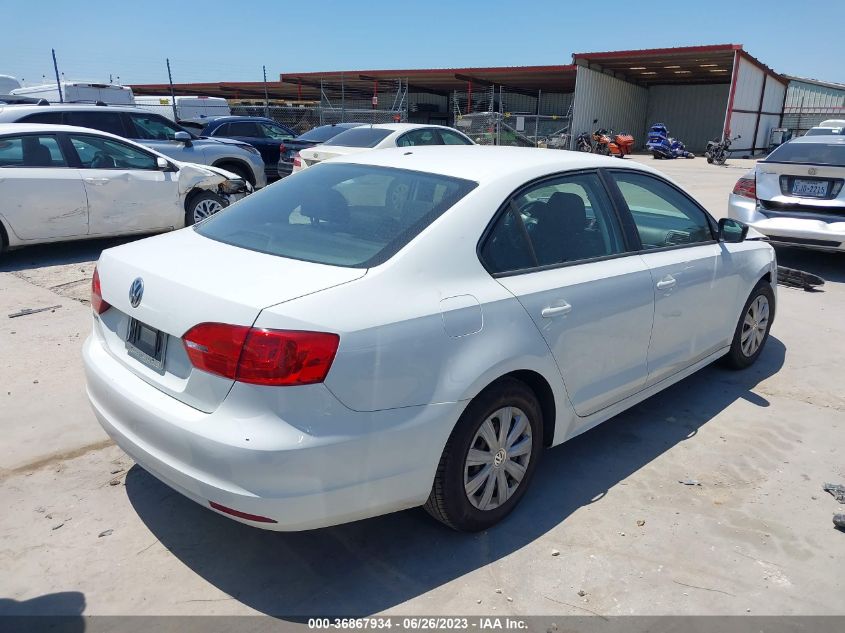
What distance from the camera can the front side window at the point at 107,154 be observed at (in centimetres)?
784

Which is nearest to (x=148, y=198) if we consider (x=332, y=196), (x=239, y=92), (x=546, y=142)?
(x=332, y=196)

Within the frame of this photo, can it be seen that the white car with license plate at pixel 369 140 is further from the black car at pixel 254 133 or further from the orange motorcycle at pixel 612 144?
the orange motorcycle at pixel 612 144

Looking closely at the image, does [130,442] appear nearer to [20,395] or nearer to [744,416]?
[20,395]

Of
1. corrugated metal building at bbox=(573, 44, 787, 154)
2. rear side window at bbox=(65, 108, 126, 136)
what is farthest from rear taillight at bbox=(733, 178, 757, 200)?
corrugated metal building at bbox=(573, 44, 787, 154)

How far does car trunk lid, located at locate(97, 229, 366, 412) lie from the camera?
2.38 m

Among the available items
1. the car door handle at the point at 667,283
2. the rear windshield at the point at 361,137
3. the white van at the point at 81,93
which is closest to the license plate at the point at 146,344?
the car door handle at the point at 667,283

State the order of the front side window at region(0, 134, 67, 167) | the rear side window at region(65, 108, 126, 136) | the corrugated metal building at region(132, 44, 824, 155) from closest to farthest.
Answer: the front side window at region(0, 134, 67, 167), the rear side window at region(65, 108, 126, 136), the corrugated metal building at region(132, 44, 824, 155)

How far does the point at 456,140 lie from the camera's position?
41.7 feet

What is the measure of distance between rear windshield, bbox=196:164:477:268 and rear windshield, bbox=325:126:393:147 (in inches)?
324

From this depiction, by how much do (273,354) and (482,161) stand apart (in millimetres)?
1628

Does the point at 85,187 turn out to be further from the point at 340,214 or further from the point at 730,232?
the point at 730,232

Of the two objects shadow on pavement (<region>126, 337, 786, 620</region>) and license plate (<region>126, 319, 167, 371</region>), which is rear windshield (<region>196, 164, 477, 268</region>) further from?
shadow on pavement (<region>126, 337, 786, 620</region>)

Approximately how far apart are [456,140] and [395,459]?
36.0 ft

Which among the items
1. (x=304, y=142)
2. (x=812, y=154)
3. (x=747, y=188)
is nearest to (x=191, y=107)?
(x=304, y=142)
